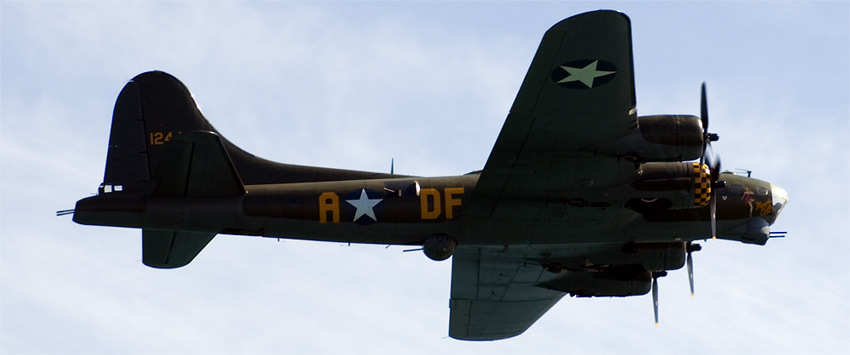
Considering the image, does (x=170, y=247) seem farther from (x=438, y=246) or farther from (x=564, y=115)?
(x=564, y=115)

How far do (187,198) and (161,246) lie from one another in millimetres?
2469

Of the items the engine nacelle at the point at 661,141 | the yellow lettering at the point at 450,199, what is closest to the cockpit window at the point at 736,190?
the engine nacelle at the point at 661,141

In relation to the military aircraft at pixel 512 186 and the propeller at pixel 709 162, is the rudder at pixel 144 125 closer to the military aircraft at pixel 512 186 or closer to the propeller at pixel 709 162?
the military aircraft at pixel 512 186

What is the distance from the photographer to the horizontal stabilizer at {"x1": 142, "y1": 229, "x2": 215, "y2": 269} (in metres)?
25.1

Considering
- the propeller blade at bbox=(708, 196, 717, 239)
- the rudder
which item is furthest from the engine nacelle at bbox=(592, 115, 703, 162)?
the rudder

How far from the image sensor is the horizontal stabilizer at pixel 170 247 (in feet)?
82.5

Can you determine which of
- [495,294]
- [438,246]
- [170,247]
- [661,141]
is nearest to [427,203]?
[438,246]

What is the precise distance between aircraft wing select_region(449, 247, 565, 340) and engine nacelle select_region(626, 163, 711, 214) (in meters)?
4.47

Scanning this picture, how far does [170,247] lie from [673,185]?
40.7 feet

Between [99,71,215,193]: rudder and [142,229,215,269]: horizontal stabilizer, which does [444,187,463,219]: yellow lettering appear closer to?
[142,229,215,269]: horizontal stabilizer

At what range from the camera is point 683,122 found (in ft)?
76.8

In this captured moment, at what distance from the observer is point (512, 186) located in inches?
926

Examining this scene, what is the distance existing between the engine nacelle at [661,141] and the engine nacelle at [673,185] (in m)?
0.28

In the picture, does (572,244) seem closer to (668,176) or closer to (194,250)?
(668,176)
